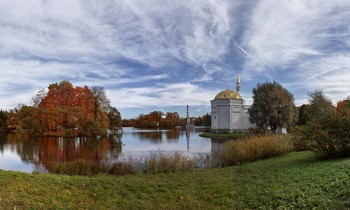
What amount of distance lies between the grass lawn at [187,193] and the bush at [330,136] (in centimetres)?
297

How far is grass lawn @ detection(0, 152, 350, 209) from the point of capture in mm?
5438

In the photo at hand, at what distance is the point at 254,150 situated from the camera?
13602mm

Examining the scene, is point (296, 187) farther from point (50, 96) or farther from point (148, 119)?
point (148, 119)

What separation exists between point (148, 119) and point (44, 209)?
107009 mm

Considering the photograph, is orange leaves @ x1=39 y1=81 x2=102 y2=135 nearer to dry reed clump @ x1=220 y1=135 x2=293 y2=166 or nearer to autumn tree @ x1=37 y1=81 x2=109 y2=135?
autumn tree @ x1=37 y1=81 x2=109 y2=135

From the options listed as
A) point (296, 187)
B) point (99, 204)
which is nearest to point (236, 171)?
point (296, 187)

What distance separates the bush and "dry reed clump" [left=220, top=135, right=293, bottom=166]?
2693 millimetres

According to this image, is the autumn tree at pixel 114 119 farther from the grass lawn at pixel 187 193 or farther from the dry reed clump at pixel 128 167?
the grass lawn at pixel 187 193

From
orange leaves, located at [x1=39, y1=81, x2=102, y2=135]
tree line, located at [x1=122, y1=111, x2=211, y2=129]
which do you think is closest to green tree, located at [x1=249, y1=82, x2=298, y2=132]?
orange leaves, located at [x1=39, y1=81, x2=102, y2=135]

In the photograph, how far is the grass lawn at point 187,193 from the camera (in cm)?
544

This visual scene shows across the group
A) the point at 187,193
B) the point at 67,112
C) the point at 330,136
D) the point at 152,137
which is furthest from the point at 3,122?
the point at 330,136

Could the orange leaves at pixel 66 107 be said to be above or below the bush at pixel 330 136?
above

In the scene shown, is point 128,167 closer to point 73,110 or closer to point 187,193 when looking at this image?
point 187,193

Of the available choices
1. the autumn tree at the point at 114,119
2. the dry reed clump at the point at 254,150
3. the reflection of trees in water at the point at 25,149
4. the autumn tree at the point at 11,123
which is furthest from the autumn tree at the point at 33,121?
the dry reed clump at the point at 254,150
